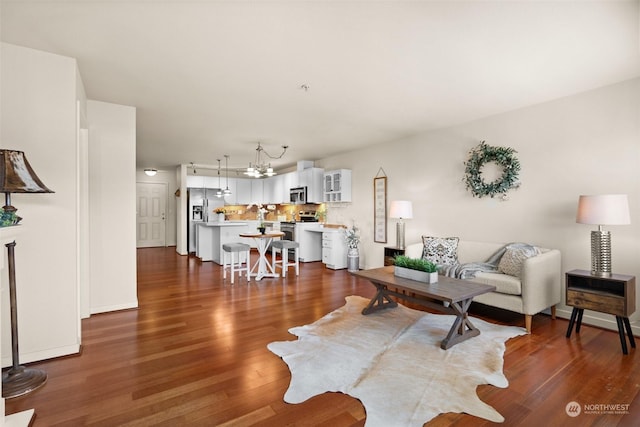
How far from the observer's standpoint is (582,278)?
3148mm

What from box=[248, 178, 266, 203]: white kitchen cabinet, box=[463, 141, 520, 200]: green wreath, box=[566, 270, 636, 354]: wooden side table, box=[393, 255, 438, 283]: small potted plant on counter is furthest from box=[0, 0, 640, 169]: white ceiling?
box=[248, 178, 266, 203]: white kitchen cabinet

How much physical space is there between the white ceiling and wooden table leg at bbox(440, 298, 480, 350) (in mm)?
2265

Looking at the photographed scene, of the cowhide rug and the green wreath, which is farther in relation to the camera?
the green wreath

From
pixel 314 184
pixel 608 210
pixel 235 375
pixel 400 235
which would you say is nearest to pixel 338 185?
pixel 314 184

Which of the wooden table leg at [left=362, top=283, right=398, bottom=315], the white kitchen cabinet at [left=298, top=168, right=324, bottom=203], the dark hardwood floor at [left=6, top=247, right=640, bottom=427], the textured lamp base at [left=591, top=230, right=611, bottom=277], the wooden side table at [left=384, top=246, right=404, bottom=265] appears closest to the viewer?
the dark hardwood floor at [left=6, top=247, right=640, bottom=427]

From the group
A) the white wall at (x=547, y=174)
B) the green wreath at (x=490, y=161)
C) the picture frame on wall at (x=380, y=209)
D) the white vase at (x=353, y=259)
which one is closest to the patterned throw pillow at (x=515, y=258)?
the white wall at (x=547, y=174)

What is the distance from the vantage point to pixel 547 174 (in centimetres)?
383

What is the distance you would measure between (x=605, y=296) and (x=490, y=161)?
2.12 meters

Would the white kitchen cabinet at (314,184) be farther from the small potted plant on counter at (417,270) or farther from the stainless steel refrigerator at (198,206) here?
the small potted plant on counter at (417,270)

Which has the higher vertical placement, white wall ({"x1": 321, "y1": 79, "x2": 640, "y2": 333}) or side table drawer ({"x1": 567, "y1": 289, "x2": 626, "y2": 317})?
white wall ({"x1": 321, "y1": 79, "x2": 640, "y2": 333})

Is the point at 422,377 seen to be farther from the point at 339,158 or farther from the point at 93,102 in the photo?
the point at 339,158

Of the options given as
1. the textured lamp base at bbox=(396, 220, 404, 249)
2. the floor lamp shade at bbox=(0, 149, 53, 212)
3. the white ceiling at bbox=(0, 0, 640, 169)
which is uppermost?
the white ceiling at bbox=(0, 0, 640, 169)

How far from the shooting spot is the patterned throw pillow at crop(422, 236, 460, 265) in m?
4.43

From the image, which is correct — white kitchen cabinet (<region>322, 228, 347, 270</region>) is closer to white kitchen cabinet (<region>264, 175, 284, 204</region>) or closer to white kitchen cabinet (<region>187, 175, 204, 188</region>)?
white kitchen cabinet (<region>264, 175, 284, 204</region>)
